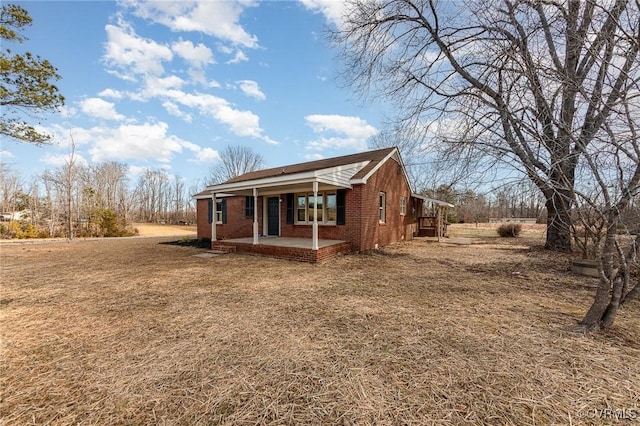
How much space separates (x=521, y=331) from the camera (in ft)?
10.3

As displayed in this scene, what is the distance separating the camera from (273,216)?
41.1ft

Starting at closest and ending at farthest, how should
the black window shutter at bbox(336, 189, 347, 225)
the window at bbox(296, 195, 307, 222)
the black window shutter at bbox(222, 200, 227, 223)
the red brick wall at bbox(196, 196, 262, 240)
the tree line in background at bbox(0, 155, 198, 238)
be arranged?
the black window shutter at bbox(336, 189, 347, 225) → the window at bbox(296, 195, 307, 222) → the red brick wall at bbox(196, 196, 262, 240) → the black window shutter at bbox(222, 200, 227, 223) → the tree line in background at bbox(0, 155, 198, 238)

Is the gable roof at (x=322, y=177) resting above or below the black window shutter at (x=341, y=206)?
above

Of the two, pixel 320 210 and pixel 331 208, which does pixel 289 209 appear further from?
pixel 331 208

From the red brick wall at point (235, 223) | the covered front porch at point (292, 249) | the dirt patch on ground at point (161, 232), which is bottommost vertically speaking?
the dirt patch on ground at point (161, 232)

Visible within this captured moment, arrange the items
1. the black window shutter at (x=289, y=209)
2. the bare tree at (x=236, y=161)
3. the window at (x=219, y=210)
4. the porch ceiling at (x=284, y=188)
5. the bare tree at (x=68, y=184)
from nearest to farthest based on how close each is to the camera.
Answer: the porch ceiling at (x=284, y=188)
the black window shutter at (x=289, y=209)
the window at (x=219, y=210)
the bare tree at (x=68, y=184)
the bare tree at (x=236, y=161)

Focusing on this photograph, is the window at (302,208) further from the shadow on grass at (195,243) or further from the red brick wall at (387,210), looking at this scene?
the shadow on grass at (195,243)

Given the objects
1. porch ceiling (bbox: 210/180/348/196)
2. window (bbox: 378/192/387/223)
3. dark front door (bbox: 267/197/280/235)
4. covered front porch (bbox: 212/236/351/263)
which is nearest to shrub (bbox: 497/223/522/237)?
window (bbox: 378/192/387/223)

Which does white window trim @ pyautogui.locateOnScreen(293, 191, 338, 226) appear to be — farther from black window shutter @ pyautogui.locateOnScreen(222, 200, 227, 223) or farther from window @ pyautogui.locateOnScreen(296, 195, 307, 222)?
black window shutter @ pyautogui.locateOnScreen(222, 200, 227, 223)

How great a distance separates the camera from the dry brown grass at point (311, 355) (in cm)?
187

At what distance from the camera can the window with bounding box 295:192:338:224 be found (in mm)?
10352

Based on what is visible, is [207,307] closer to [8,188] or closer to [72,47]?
[72,47]

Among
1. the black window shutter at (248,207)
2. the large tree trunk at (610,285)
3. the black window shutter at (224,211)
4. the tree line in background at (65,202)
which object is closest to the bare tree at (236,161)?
the tree line in background at (65,202)

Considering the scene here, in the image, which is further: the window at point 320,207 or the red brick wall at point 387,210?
the window at point 320,207
